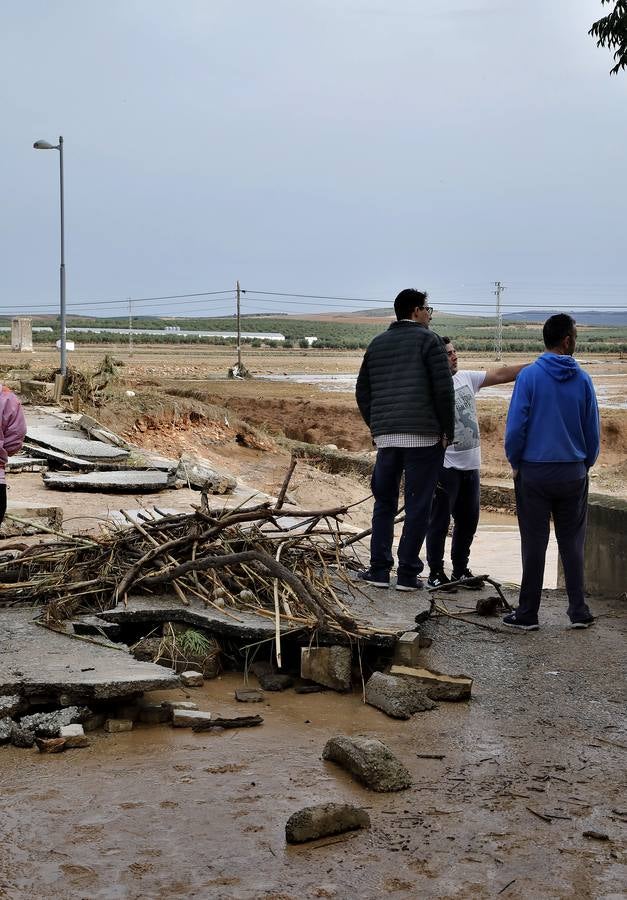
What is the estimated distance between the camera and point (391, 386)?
696 cm

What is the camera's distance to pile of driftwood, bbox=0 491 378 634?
19.9 feet

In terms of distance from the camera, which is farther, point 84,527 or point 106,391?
point 106,391

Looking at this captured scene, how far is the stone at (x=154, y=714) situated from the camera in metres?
4.93

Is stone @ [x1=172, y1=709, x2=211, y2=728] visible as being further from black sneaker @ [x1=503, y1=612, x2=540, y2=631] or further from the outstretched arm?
the outstretched arm

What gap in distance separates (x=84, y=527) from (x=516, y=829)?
7.02m

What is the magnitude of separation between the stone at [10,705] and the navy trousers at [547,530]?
125 inches

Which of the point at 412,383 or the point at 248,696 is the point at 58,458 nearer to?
the point at 412,383

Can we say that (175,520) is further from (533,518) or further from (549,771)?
(549,771)

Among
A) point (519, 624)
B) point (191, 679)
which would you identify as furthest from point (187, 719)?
point (519, 624)

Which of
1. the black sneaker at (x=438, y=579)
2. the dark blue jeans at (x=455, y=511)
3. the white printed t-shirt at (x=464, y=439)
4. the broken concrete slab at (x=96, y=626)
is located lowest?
the black sneaker at (x=438, y=579)

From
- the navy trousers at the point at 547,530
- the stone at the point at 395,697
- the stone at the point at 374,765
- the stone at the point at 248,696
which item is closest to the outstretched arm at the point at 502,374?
the navy trousers at the point at 547,530

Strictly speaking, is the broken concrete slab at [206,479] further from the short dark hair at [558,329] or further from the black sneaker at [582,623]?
the short dark hair at [558,329]

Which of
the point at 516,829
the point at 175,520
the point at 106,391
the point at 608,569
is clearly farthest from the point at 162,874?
the point at 106,391

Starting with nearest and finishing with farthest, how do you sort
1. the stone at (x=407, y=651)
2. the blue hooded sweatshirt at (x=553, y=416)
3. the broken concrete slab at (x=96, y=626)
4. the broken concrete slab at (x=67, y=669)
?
the broken concrete slab at (x=67, y=669), the stone at (x=407, y=651), the broken concrete slab at (x=96, y=626), the blue hooded sweatshirt at (x=553, y=416)
